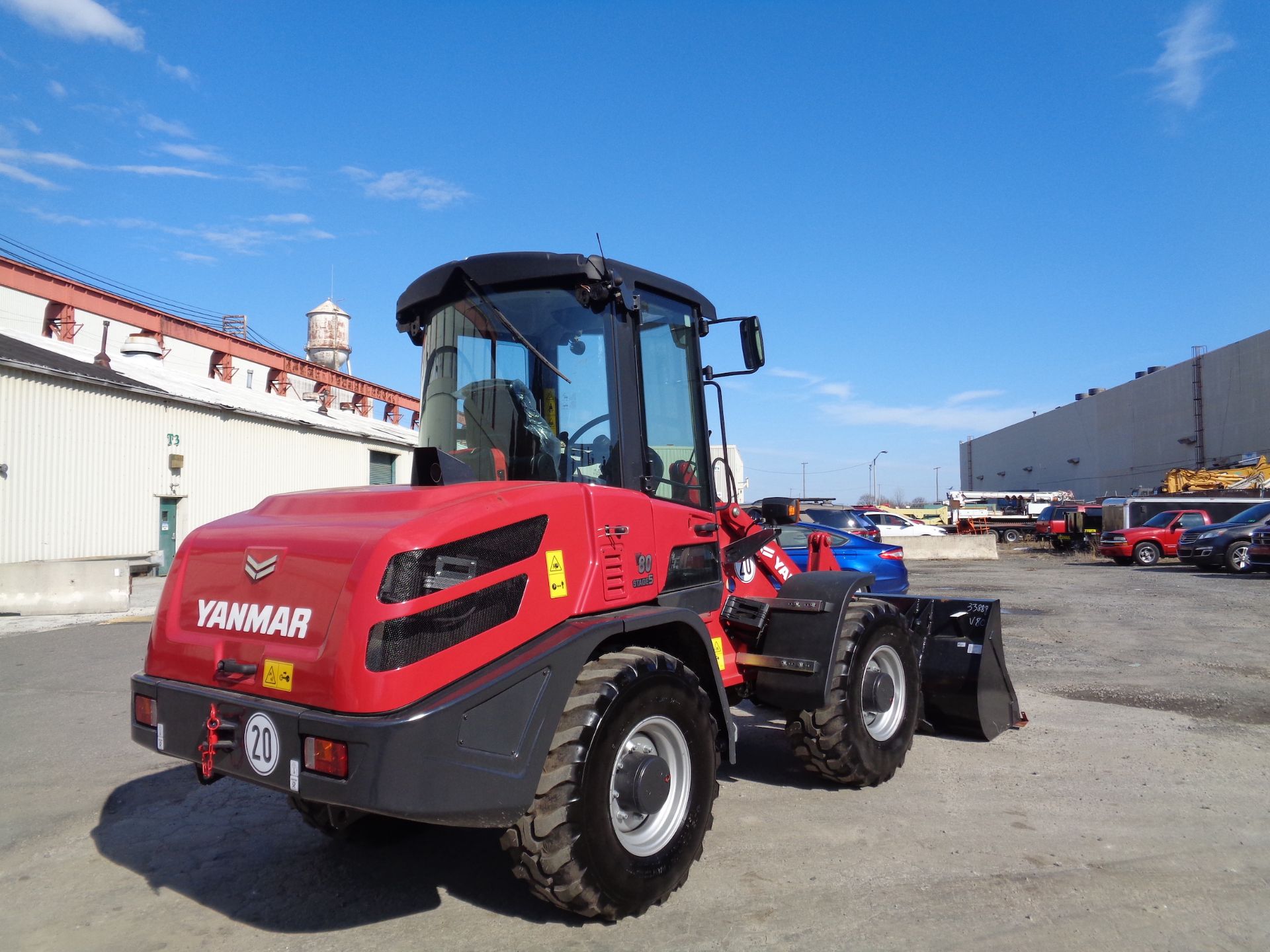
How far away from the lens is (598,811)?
3.39 meters

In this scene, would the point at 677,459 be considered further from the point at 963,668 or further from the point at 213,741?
the point at 963,668

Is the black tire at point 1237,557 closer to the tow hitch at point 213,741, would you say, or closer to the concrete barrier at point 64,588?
the concrete barrier at point 64,588

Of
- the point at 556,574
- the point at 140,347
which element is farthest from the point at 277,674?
the point at 140,347

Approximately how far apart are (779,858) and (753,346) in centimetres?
252

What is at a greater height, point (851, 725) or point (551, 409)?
point (551, 409)

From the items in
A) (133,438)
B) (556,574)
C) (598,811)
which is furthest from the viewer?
(133,438)

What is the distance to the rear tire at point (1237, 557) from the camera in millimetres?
21500

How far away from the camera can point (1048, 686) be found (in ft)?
28.0

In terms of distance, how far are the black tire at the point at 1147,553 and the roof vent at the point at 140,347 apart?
98.0 ft

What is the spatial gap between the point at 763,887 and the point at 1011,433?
81012 millimetres

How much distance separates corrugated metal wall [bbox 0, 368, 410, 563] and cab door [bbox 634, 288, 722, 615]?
18618mm

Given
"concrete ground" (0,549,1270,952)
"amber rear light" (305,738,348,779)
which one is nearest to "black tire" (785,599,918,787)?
"concrete ground" (0,549,1270,952)

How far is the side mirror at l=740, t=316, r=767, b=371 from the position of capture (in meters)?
4.65

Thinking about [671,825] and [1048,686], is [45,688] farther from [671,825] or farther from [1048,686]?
[1048,686]
